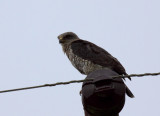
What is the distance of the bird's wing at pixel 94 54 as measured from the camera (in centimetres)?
636

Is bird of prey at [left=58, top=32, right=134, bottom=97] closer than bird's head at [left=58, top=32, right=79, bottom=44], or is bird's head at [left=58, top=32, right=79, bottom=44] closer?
bird of prey at [left=58, top=32, right=134, bottom=97]

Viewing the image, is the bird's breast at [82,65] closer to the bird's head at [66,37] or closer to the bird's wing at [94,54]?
the bird's wing at [94,54]

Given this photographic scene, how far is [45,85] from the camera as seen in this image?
3307mm

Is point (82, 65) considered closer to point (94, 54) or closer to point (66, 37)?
point (94, 54)

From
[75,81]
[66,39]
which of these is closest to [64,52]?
[66,39]

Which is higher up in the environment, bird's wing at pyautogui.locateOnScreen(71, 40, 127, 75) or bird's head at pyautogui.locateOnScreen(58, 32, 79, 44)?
bird's head at pyautogui.locateOnScreen(58, 32, 79, 44)

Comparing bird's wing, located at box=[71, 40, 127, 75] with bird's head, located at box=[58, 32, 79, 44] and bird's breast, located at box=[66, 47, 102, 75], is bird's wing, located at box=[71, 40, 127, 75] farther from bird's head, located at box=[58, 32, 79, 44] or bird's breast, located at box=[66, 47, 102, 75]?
bird's head, located at box=[58, 32, 79, 44]

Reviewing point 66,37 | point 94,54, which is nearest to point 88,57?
point 94,54

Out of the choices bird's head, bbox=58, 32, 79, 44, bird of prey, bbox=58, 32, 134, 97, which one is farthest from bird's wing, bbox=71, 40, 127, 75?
bird's head, bbox=58, 32, 79, 44

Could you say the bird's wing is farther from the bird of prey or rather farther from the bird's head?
the bird's head

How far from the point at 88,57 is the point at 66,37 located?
1208 millimetres

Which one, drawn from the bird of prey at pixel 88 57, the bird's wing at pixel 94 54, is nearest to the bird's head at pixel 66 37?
the bird of prey at pixel 88 57

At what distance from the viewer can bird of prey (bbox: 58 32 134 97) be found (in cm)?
638

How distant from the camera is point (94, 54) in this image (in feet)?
22.4
